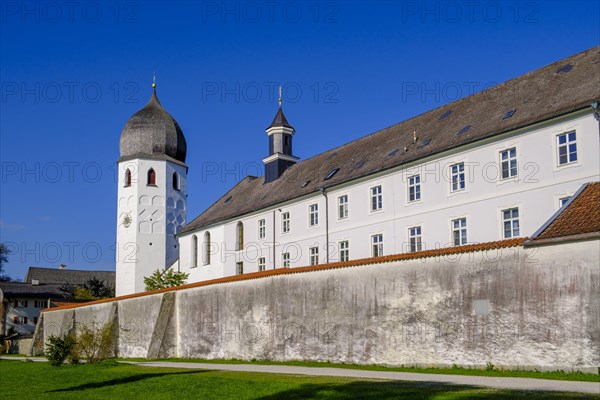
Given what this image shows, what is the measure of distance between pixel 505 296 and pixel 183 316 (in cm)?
1788

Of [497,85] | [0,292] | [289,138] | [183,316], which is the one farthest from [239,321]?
[0,292]

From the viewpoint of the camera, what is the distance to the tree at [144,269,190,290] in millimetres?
49875

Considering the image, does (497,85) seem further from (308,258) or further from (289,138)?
(289,138)

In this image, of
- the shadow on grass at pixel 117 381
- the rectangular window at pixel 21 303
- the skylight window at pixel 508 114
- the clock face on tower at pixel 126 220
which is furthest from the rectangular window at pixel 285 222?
the rectangular window at pixel 21 303

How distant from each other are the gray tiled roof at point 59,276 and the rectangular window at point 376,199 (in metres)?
63.3

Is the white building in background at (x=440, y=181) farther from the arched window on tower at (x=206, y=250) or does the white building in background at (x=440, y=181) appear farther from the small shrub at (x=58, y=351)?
the small shrub at (x=58, y=351)

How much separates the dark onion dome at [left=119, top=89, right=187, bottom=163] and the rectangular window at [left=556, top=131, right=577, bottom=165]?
3779 centimetres

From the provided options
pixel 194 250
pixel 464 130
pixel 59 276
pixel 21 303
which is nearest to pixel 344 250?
pixel 464 130

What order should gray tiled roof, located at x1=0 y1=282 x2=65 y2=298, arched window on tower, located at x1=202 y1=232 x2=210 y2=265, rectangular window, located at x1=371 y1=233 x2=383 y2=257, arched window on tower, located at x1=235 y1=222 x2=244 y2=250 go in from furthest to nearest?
1. gray tiled roof, located at x1=0 y1=282 x2=65 y2=298
2. arched window on tower, located at x1=202 y1=232 x2=210 y2=265
3. arched window on tower, located at x1=235 y1=222 x2=244 y2=250
4. rectangular window, located at x1=371 y1=233 x2=383 y2=257

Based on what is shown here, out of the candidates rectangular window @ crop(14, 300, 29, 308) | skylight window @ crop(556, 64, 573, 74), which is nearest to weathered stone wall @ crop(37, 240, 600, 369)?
skylight window @ crop(556, 64, 573, 74)

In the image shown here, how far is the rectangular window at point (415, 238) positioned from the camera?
98.7ft

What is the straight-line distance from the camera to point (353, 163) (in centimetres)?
3619

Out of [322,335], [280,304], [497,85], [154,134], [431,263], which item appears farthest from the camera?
[154,134]

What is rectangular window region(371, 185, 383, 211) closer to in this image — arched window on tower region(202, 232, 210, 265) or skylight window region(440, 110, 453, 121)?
skylight window region(440, 110, 453, 121)
